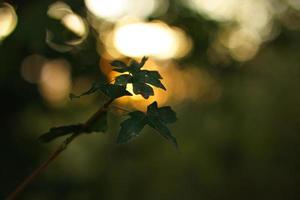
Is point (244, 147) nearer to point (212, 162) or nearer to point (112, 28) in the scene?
point (212, 162)

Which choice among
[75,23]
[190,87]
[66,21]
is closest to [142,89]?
[66,21]

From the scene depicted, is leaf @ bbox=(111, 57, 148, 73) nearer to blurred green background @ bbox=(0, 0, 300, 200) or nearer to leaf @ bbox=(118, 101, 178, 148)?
leaf @ bbox=(118, 101, 178, 148)

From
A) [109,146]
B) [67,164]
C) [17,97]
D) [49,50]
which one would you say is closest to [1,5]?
[49,50]

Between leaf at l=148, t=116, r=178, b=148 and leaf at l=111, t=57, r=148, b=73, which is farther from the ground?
leaf at l=111, t=57, r=148, b=73

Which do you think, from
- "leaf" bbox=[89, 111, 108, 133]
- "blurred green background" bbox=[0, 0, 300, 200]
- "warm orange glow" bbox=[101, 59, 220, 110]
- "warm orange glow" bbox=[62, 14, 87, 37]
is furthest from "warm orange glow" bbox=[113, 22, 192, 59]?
"leaf" bbox=[89, 111, 108, 133]

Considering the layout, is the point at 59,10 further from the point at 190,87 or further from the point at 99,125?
the point at 190,87

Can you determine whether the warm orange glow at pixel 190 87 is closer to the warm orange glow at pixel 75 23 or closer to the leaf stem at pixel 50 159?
the warm orange glow at pixel 75 23
